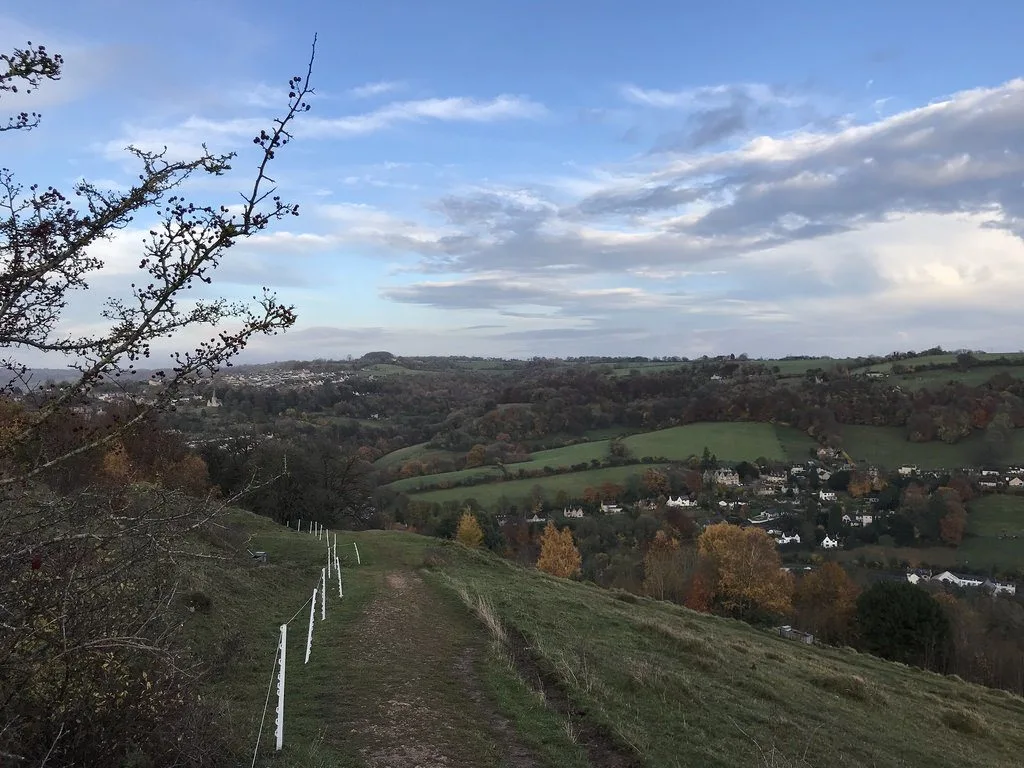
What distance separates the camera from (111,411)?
15.8 feet

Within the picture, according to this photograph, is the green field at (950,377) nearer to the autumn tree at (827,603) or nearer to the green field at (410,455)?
the autumn tree at (827,603)

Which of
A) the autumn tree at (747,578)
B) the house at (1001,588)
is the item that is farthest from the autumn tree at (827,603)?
the house at (1001,588)

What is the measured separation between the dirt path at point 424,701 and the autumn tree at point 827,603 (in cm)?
3783

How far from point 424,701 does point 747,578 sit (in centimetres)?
4063

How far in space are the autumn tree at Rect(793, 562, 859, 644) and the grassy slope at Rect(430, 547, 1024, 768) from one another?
867 inches

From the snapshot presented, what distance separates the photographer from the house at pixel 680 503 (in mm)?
78781

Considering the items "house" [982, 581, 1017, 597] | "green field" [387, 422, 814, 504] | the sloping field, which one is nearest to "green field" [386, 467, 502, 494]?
"green field" [387, 422, 814, 504]

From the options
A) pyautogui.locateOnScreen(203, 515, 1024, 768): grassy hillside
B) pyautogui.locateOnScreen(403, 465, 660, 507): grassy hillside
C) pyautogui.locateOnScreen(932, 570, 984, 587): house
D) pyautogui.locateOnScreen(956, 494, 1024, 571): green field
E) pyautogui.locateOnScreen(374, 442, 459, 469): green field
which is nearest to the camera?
pyautogui.locateOnScreen(203, 515, 1024, 768): grassy hillside

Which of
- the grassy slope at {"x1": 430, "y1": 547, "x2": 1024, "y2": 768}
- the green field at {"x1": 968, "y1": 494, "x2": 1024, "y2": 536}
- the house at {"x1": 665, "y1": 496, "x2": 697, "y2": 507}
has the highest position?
the grassy slope at {"x1": 430, "y1": 547, "x2": 1024, "y2": 768}

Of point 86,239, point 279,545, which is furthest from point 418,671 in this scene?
point 279,545

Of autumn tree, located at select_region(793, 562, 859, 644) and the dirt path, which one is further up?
the dirt path

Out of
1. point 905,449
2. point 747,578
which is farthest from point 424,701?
point 905,449

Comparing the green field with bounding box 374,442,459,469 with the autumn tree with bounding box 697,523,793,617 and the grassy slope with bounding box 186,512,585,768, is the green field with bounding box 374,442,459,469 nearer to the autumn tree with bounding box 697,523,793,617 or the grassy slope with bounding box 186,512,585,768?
the autumn tree with bounding box 697,523,793,617

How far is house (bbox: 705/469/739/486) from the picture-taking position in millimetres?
85938
